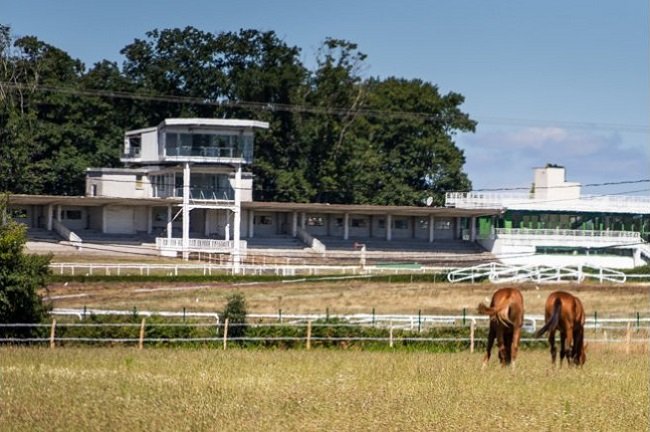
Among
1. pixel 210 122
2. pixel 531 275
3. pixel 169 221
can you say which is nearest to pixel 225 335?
pixel 531 275

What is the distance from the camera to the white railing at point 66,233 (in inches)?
3231

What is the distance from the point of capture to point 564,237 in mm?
91000

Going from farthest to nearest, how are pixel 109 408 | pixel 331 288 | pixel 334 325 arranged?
pixel 331 288 → pixel 334 325 → pixel 109 408

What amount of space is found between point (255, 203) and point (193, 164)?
198 inches

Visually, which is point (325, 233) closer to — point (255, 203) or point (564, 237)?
point (255, 203)

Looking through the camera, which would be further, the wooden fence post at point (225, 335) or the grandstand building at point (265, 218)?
the grandstand building at point (265, 218)

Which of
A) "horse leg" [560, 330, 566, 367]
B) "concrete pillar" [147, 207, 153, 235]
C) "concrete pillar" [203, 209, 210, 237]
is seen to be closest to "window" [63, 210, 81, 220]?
"concrete pillar" [147, 207, 153, 235]

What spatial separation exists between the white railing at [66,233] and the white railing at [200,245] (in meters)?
5.20

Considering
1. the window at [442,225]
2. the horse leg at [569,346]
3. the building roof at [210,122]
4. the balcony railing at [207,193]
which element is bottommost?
the horse leg at [569,346]

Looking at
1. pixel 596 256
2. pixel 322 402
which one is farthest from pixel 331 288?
pixel 322 402

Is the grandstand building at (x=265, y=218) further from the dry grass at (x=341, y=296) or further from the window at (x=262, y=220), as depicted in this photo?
the dry grass at (x=341, y=296)

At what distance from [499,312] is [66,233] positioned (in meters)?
54.4

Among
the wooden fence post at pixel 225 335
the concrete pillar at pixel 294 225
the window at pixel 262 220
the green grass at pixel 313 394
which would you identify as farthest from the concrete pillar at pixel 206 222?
the green grass at pixel 313 394

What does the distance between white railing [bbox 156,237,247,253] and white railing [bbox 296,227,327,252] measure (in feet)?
15.2
